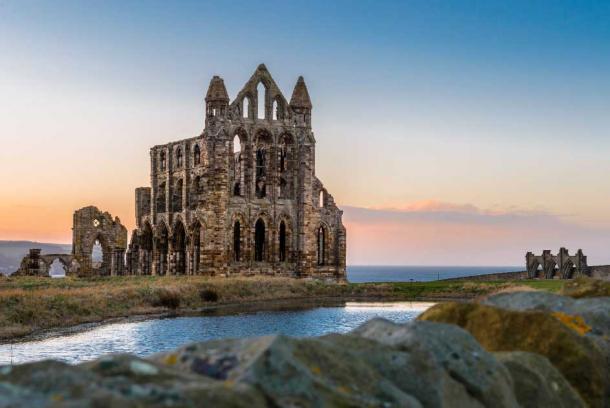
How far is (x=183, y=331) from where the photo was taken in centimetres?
3378

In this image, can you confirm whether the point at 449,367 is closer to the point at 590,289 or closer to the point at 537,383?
the point at 537,383

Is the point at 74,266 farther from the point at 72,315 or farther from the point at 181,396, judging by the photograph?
the point at 181,396

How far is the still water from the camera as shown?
2627 centimetres

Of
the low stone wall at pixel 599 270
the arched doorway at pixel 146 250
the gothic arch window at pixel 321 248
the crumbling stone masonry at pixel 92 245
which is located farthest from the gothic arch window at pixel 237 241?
the low stone wall at pixel 599 270

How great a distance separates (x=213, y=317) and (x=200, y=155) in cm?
3603

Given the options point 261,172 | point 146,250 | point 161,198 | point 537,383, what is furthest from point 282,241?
point 537,383

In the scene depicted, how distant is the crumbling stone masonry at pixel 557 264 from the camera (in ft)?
205

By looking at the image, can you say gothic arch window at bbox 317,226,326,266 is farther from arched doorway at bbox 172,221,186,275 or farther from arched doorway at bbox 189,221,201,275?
arched doorway at bbox 172,221,186,275

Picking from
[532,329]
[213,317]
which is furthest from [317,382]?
[213,317]

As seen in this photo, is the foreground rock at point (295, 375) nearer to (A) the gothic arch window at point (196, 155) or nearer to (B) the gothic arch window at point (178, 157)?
(A) the gothic arch window at point (196, 155)

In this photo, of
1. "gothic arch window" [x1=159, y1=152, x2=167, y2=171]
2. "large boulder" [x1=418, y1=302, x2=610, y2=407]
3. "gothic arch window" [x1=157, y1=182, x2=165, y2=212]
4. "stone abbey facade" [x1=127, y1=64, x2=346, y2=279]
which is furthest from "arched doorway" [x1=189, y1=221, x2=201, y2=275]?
"large boulder" [x1=418, y1=302, x2=610, y2=407]

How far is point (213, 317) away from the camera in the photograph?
1638 inches

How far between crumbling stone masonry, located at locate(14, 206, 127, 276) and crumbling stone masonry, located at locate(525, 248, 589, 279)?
136 ft

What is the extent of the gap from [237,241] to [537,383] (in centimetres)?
6662
